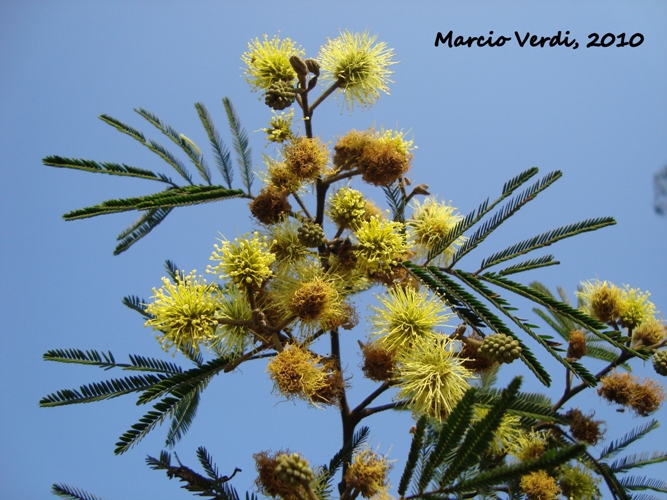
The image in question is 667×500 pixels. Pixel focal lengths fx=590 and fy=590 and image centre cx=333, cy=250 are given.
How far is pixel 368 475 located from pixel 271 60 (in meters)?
2.12

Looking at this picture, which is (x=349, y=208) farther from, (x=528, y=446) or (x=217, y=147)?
(x=528, y=446)

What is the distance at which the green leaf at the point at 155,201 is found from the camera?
2299 millimetres

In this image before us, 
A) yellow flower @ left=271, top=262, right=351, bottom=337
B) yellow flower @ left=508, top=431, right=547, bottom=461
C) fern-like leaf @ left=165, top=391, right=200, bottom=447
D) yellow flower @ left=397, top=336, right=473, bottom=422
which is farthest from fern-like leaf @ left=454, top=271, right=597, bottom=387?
fern-like leaf @ left=165, top=391, right=200, bottom=447

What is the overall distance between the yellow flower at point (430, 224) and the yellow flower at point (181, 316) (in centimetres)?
121

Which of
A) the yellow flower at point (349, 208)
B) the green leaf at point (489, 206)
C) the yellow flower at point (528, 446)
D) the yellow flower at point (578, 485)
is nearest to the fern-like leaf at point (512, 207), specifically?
the green leaf at point (489, 206)

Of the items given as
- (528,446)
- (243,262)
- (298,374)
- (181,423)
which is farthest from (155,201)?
(528,446)

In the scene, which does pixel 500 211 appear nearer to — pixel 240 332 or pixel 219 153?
pixel 240 332

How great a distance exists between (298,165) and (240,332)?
33.8 inches

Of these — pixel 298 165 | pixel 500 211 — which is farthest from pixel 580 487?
pixel 298 165

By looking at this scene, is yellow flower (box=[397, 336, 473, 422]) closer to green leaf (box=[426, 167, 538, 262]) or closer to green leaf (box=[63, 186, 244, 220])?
green leaf (box=[426, 167, 538, 262])

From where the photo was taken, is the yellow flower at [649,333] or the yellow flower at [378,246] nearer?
the yellow flower at [378,246]

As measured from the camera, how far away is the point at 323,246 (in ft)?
9.50

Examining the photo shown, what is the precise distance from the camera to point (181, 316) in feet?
8.43

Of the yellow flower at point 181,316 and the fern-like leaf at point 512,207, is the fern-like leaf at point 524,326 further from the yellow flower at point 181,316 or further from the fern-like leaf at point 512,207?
the yellow flower at point 181,316
